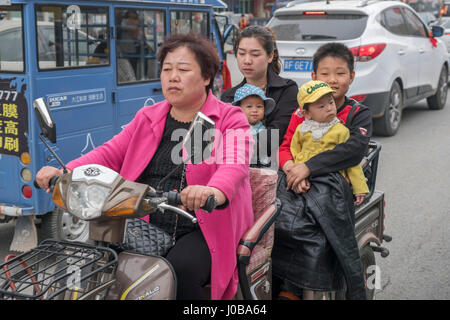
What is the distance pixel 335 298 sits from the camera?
9.63 feet

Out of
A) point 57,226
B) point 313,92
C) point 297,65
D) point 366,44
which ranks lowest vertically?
point 57,226

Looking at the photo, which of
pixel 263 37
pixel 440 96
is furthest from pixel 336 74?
pixel 440 96

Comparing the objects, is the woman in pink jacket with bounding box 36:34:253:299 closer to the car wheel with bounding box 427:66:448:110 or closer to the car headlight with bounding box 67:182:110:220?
the car headlight with bounding box 67:182:110:220

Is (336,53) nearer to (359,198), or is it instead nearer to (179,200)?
(359,198)

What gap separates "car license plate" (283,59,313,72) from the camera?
8125 mm

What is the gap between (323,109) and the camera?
9.54ft

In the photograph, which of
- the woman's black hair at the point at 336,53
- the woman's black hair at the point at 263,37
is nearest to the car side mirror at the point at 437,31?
the woman's black hair at the point at 263,37

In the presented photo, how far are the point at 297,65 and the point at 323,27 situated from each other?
650 mm

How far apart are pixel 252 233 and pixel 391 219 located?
3270mm

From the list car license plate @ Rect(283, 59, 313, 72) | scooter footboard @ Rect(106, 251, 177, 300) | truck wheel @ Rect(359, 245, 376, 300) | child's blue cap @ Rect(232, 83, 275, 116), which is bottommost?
truck wheel @ Rect(359, 245, 376, 300)

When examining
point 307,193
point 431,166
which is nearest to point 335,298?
point 307,193

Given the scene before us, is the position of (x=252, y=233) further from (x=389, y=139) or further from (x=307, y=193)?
(x=389, y=139)

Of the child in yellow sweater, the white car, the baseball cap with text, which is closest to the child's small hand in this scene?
the child in yellow sweater

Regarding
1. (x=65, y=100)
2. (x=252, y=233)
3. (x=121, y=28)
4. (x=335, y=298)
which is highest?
(x=121, y=28)
